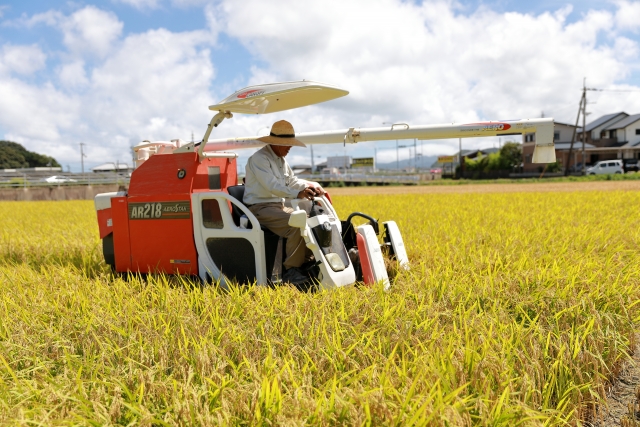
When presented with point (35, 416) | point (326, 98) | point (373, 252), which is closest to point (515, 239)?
point (373, 252)

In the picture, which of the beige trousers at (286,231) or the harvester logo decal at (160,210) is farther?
the harvester logo decal at (160,210)

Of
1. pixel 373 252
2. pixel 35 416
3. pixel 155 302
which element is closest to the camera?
pixel 35 416

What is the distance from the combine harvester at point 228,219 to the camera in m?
4.26

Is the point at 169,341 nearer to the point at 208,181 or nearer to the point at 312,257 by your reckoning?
the point at 312,257

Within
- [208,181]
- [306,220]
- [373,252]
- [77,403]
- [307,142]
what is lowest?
[77,403]

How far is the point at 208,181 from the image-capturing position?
4938 millimetres

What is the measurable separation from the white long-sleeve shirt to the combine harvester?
6.5 inches

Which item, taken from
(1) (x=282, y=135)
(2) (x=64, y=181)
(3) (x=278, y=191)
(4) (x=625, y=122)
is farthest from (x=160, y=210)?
(4) (x=625, y=122)

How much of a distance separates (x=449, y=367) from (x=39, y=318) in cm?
279

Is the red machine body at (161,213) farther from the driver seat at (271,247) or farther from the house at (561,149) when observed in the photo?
the house at (561,149)

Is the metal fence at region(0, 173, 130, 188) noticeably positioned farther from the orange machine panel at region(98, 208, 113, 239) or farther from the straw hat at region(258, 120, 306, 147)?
the straw hat at region(258, 120, 306, 147)

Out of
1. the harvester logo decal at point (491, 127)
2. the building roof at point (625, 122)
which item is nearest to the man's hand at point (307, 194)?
the harvester logo decal at point (491, 127)

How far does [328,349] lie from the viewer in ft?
8.92

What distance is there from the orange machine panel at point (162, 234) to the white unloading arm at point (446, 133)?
1.32 m
